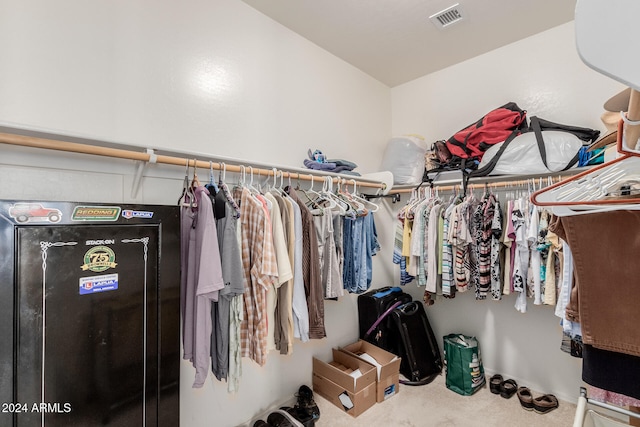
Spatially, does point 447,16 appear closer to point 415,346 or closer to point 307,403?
point 415,346

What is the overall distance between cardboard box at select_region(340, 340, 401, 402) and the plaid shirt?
114cm

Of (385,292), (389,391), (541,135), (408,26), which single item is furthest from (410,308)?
(408,26)

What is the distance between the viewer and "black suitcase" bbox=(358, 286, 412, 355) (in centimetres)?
262

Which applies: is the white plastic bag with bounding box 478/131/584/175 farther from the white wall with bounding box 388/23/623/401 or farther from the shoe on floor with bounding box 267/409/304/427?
the shoe on floor with bounding box 267/409/304/427

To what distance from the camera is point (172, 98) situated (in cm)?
166

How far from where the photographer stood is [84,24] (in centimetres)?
139

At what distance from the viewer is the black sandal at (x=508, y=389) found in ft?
7.46

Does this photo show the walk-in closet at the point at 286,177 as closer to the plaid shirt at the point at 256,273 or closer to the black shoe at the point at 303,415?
the plaid shirt at the point at 256,273

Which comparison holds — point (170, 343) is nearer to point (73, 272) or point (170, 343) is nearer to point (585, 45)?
point (73, 272)

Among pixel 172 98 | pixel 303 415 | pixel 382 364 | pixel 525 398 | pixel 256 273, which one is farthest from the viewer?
pixel 382 364

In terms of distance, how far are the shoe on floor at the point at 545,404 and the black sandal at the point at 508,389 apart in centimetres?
15

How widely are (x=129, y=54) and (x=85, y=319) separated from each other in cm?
126

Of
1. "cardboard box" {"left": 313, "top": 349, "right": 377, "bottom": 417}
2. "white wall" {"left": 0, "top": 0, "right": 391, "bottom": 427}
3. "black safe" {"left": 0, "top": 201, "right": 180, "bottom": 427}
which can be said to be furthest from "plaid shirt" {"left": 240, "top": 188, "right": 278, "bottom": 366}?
"cardboard box" {"left": 313, "top": 349, "right": 377, "bottom": 417}

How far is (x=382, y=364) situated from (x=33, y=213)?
7.64 ft
